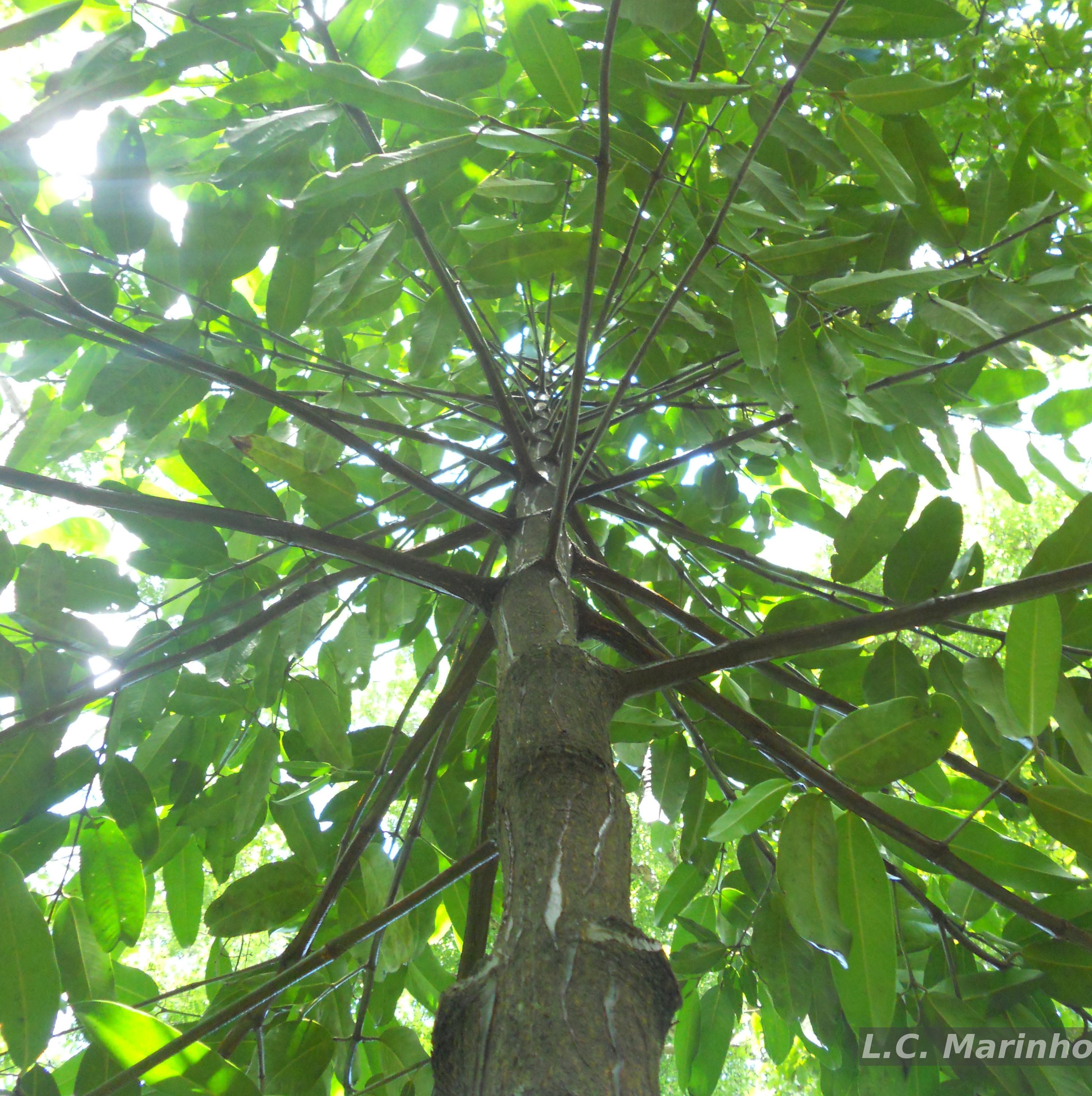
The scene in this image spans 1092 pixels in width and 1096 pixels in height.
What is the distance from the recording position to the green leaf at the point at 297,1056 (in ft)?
3.25

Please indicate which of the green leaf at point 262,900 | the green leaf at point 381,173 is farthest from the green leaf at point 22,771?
the green leaf at point 381,173

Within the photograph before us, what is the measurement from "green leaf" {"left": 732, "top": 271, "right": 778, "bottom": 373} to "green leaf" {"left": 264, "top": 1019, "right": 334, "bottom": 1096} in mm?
987

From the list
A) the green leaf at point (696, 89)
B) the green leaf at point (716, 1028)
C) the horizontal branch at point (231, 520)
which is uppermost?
the green leaf at point (696, 89)

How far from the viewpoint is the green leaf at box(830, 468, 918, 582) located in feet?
3.40

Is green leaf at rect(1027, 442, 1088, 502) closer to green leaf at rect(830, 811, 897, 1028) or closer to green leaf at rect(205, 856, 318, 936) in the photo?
green leaf at rect(830, 811, 897, 1028)

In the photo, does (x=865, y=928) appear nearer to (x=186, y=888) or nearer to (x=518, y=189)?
(x=518, y=189)

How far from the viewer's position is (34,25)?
72cm

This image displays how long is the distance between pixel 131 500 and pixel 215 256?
35 centimetres

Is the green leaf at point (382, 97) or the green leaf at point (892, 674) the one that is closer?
the green leaf at point (382, 97)

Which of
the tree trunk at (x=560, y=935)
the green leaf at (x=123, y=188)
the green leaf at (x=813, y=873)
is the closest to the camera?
the tree trunk at (x=560, y=935)

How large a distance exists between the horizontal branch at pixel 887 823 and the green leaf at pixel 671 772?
0.26m

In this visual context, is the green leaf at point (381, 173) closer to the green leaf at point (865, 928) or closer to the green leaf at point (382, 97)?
the green leaf at point (382, 97)

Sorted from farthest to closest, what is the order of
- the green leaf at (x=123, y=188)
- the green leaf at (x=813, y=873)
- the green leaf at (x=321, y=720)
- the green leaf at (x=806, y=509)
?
the green leaf at (x=806, y=509)
the green leaf at (x=321, y=720)
the green leaf at (x=123, y=188)
the green leaf at (x=813, y=873)

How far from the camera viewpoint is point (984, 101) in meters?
1.74
